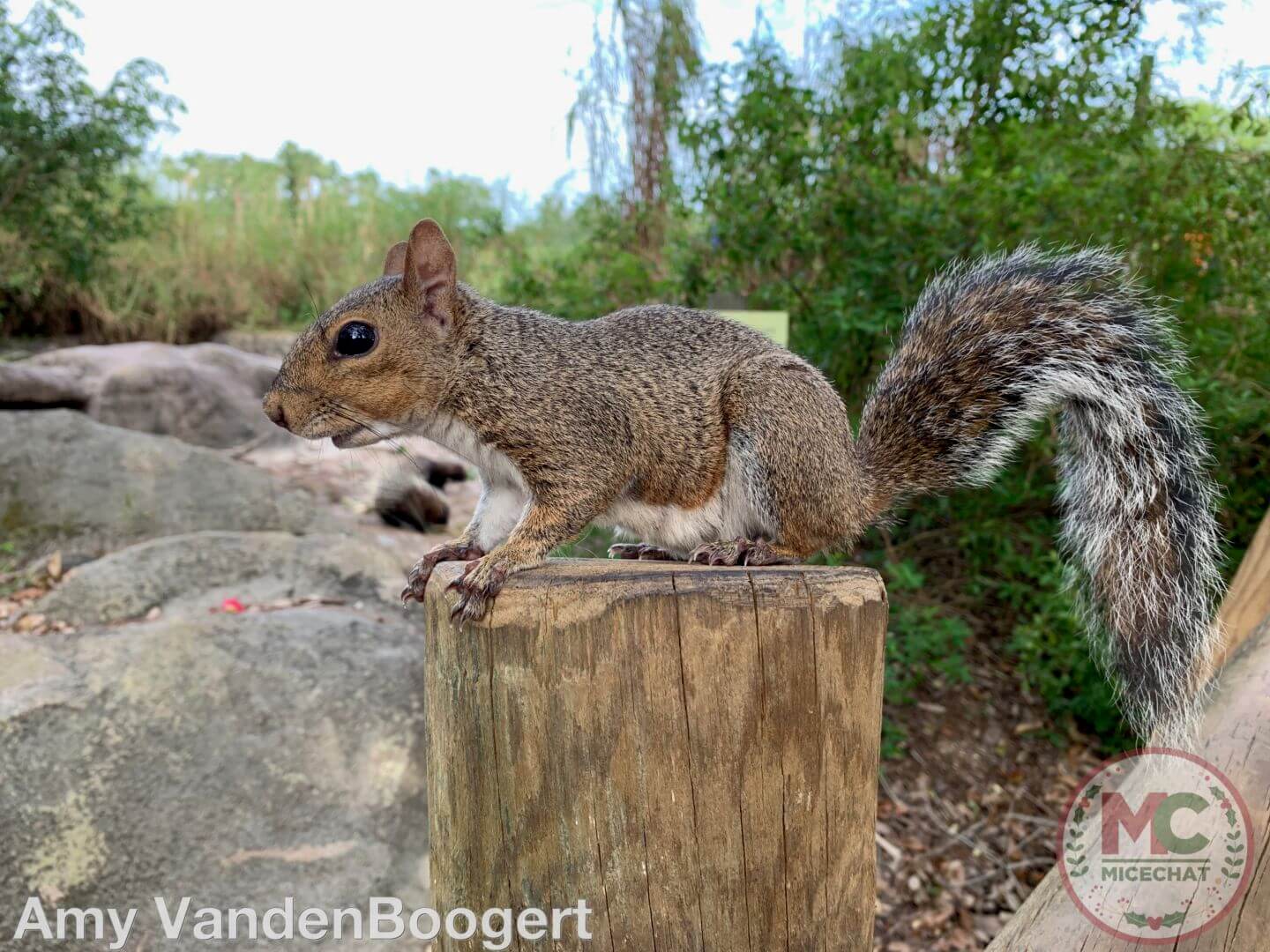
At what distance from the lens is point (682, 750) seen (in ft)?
4.22

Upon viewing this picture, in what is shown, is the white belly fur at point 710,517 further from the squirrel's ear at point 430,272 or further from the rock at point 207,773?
the rock at point 207,773

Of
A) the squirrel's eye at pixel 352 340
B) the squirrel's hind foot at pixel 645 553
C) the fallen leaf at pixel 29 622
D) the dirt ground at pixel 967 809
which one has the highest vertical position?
the squirrel's eye at pixel 352 340

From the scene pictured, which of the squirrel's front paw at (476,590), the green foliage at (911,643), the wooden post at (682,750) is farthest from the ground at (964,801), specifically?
the wooden post at (682,750)

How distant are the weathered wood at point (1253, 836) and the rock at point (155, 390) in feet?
17.7

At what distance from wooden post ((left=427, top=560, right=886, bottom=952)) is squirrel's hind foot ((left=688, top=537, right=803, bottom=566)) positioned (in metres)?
0.37

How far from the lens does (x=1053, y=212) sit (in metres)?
3.19

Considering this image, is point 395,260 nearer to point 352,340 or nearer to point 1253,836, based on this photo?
point 352,340

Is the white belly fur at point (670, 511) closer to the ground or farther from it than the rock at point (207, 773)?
farther from it

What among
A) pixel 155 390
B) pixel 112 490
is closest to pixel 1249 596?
pixel 112 490

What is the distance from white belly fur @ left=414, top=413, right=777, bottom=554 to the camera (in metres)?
1.78

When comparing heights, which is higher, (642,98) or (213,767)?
(642,98)

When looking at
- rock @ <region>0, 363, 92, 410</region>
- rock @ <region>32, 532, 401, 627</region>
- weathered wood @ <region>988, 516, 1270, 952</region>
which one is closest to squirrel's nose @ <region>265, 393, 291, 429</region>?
weathered wood @ <region>988, 516, 1270, 952</region>

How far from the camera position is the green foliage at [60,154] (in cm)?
634

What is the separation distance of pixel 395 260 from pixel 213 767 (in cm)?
173
